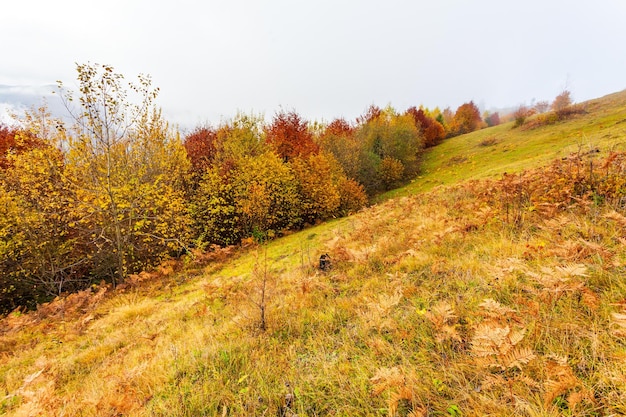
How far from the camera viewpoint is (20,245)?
41.9 ft

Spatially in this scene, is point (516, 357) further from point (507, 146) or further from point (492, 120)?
point (492, 120)

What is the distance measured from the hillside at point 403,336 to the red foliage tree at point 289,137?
20173 mm

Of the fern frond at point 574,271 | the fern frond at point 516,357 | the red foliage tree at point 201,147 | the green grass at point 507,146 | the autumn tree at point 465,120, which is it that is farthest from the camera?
the autumn tree at point 465,120

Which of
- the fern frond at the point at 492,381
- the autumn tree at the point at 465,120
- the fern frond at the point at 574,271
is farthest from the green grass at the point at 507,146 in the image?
the fern frond at the point at 492,381

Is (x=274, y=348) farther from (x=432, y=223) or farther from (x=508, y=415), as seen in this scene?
(x=432, y=223)

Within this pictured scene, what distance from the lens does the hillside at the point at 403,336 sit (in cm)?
238

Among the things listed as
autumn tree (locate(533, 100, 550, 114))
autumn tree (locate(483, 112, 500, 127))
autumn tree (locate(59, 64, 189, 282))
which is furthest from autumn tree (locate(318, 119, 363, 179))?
autumn tree (locate(483, 112, 500, 127))

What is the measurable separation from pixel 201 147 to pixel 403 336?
26564 mm

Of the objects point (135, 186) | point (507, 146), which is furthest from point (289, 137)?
point (507, 146)

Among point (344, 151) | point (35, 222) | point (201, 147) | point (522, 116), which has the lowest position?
point (522, 116)

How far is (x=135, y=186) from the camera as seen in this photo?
14156mm

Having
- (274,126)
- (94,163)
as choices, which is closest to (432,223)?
(94,163)

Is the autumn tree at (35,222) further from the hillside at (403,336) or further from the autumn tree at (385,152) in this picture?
the autumn tree at (385,152)

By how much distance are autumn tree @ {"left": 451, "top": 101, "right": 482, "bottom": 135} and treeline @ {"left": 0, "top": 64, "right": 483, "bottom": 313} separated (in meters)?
36.6
